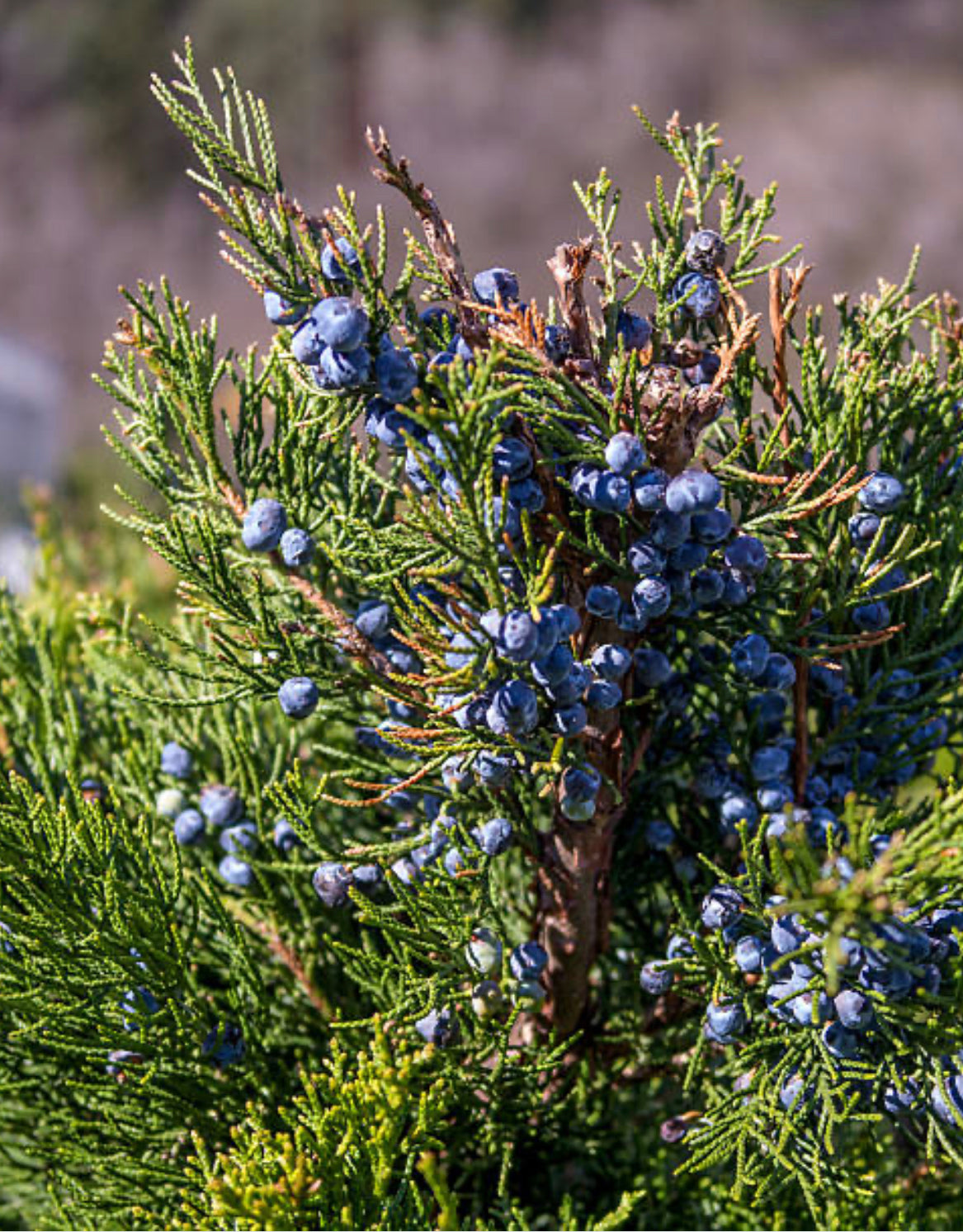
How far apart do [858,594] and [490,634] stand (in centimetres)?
22

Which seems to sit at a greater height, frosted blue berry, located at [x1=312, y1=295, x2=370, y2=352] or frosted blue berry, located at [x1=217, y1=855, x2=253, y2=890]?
frosted blue berry, located at [x1=312, y1=295, x2=370, y2=352]

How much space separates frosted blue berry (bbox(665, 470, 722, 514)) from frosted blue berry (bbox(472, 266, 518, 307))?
138 millimetres

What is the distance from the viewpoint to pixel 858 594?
63 centimetres

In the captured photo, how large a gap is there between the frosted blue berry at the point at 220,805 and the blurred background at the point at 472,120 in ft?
12.5

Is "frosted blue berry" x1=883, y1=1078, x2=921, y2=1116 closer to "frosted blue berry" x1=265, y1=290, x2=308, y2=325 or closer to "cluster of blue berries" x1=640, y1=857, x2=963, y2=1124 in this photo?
"cluster of blue berries" x1=640, y1=857, x2=963, y2=1124

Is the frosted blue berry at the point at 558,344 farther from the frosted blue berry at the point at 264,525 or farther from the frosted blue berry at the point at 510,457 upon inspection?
the frosted blue berry at the point at 264,525

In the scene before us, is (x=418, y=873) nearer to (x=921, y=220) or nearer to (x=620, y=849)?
(x=620, y=849)

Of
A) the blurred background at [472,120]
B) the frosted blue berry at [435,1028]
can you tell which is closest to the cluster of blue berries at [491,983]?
the frosted blue berry at [435,1028]

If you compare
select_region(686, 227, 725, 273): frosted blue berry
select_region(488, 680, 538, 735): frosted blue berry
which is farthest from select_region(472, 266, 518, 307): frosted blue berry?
select_region(488, 680, 538, 735): frosted blue berry

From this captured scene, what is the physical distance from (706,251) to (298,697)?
332 mm

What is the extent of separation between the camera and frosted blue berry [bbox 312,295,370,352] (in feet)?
1.77

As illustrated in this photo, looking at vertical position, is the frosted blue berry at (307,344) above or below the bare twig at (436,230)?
below

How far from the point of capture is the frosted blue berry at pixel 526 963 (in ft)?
2.22

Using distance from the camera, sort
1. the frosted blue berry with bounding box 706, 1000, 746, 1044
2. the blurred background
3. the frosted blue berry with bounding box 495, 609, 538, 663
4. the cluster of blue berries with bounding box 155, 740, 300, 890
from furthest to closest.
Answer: the blurred background, the cluster of blue berries with bounding box 155, 740, 300, 890, the frosted blue berry with bounding box 706, 1000, 746, 1044, the frosted blue berry with bounding box 495, 609, 538, 663
